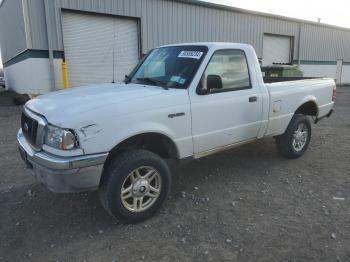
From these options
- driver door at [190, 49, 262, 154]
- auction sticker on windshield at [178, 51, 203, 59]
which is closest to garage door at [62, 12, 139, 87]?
auction sticker on windshield at [178, 51, 203, 59]

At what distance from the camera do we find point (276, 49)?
22.8 meters

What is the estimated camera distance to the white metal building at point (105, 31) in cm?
1273

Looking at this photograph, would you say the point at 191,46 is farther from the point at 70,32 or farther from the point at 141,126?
the point at 70,32

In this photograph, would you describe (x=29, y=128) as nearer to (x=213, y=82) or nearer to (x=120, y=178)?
(x=120, y=178)

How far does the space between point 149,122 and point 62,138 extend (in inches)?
35.2

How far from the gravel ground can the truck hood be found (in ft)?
4.08

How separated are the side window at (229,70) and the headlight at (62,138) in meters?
1.71

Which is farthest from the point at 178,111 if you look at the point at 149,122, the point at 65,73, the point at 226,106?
the point at 65,73

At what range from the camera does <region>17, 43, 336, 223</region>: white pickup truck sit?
9.95 feet

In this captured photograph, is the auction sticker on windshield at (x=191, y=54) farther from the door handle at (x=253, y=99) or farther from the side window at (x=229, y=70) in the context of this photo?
the door handle at (x=253, y=99)

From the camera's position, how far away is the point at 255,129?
468cm

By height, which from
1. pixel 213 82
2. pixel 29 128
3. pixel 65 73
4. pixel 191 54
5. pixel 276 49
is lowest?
pixel 29 128

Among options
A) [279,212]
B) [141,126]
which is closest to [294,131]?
[279,212]

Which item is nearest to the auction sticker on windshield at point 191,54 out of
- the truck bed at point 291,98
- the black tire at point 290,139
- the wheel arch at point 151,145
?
the wheel arch at point 151,145
